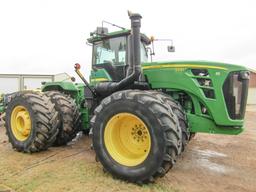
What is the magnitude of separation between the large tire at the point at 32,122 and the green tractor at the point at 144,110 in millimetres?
19

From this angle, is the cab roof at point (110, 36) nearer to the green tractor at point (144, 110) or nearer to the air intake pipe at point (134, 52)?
the green tractor at point (144, 110)

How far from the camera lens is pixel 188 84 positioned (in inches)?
187

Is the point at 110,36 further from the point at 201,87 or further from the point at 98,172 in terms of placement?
the point at 98,172

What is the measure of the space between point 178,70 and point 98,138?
1.69 meters

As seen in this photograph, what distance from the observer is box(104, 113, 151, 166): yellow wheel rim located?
441 centimetres

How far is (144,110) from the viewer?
4.12 metres

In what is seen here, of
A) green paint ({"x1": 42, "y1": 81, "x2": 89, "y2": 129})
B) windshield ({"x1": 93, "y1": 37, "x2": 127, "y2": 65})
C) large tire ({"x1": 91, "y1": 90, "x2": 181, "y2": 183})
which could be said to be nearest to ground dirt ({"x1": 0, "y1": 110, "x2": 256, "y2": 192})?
large tire ({"x1": 91, "y1": 90, "x2": 181, "y2": 183})

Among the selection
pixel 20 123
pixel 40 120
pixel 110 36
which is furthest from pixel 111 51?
pixel 20 123

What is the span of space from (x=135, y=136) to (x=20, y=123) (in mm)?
2894

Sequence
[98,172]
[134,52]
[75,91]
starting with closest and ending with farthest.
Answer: [98,172] → [134,52] → [75,91]

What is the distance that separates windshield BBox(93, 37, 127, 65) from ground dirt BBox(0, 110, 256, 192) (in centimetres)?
192

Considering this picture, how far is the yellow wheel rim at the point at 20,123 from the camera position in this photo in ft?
19.3

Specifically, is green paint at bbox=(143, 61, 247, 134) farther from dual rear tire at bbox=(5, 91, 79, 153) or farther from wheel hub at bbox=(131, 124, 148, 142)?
dual rear tire at bbox=(5, 91, 79, 153)

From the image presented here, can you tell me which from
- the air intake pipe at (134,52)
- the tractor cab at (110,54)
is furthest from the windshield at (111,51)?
the air intake pipe at (134,52)
